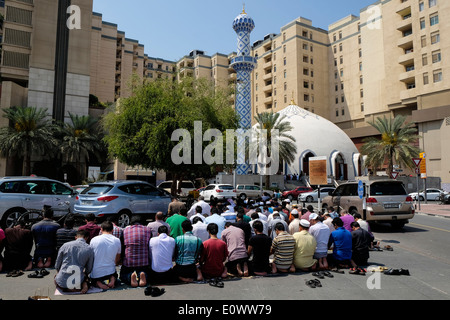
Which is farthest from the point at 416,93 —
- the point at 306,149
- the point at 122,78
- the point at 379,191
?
the point at 122,78

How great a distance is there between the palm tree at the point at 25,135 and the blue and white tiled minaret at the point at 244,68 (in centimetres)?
2348

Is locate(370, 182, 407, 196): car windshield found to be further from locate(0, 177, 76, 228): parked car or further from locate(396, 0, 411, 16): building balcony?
locate(396, 0, 411, 16): building balcony

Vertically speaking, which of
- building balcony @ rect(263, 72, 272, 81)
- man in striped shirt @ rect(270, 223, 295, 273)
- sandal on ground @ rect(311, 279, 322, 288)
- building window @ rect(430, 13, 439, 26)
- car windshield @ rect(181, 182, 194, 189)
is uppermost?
building balcony @ rect(263, 72, 272, 81)

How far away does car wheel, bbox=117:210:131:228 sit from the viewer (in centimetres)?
1089

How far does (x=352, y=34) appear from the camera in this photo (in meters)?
63.8

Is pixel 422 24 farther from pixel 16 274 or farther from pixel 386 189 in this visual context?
pixel 16 274

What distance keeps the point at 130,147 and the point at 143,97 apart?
3081mm

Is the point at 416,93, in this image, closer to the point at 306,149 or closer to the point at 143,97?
the point at 306,149

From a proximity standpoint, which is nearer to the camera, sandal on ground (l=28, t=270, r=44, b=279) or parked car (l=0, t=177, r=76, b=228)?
sandal on ground (l=28, t=270, r=44, b=279)

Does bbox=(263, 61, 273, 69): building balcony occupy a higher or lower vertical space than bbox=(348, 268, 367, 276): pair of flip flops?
higher

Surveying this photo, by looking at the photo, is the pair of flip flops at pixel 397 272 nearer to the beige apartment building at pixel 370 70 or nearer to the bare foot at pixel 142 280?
the bare foot at pixel 142 280

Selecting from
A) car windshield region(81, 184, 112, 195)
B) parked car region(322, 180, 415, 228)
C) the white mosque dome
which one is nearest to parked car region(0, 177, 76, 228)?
car windshield region(81, 184, 112, 195)

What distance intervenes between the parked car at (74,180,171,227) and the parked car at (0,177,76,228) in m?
0.79

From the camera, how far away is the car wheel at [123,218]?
35.7ft
